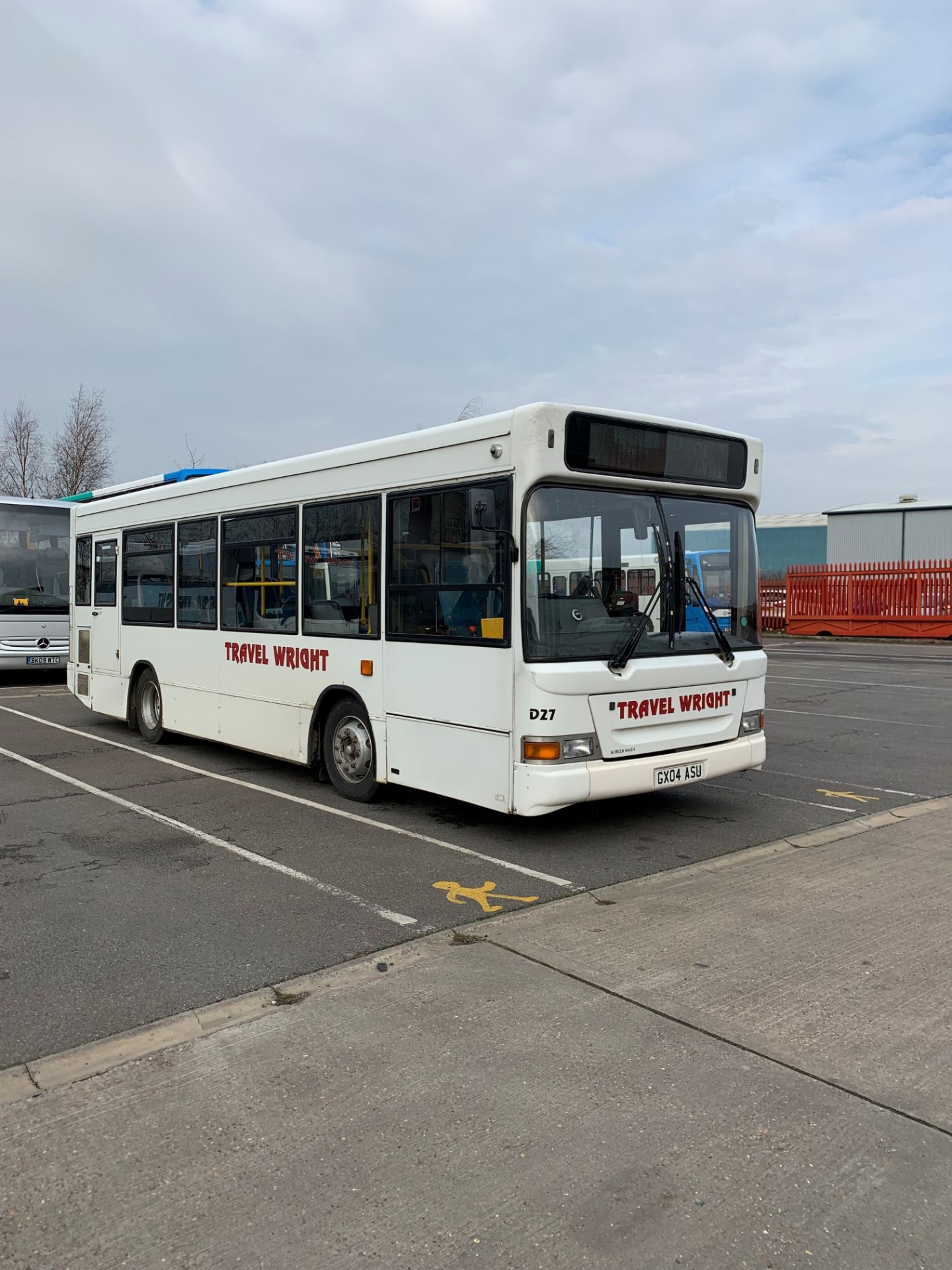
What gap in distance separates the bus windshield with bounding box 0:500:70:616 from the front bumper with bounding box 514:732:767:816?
13.5 metres

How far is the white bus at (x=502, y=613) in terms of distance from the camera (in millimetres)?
6211

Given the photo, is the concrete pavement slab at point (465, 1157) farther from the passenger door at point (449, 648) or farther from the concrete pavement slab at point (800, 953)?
the passenger door at point (449, 648)

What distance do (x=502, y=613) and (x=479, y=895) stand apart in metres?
1.77

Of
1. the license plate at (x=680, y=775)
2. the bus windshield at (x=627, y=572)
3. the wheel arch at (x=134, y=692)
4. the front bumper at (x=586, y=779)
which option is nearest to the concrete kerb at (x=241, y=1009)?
the front bumper at (x=586, y=779)

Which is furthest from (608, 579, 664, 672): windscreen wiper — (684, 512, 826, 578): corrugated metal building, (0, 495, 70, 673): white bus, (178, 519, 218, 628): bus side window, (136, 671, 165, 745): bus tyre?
(684, 512, 826, 578): corrugated metal building

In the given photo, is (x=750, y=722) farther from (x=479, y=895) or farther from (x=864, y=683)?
(x=864, y=683)

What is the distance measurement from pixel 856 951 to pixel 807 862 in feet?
5.28

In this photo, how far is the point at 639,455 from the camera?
670 centimetres

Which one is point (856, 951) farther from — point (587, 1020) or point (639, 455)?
point (639, 455)

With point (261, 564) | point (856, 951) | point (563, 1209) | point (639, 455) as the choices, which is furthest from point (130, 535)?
point (563, 1209)

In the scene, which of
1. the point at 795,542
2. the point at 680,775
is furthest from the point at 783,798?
the point at 795,542

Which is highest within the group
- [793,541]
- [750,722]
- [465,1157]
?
[793,541]

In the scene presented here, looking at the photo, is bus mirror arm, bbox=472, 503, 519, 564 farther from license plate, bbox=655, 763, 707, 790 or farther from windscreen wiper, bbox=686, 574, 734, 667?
license plate, bbox=655, 763, 707, 790

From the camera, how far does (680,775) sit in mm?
6809
